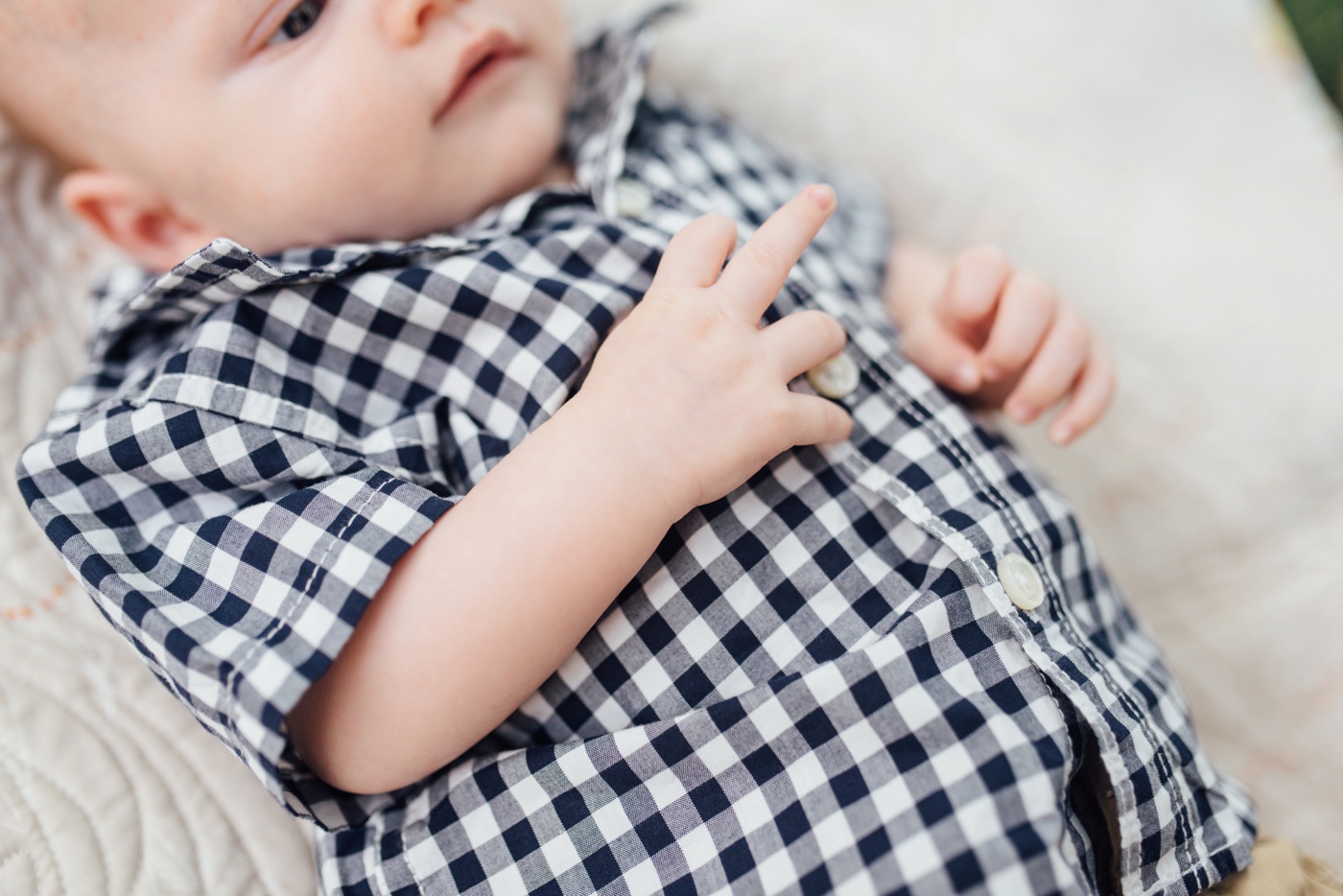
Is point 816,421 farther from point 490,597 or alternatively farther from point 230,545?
point 230,545

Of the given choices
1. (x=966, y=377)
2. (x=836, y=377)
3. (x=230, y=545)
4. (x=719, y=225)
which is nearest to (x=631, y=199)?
(x=719, y=225)

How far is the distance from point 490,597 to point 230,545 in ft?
0.70

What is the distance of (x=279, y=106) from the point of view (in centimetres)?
78

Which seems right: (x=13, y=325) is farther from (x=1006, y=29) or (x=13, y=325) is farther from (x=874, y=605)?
(x=1006, y=29)

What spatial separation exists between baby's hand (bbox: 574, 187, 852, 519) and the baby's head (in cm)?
26

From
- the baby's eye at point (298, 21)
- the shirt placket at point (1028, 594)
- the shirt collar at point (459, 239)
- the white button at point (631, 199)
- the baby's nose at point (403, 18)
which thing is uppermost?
the baby's eye at point (298, 21)

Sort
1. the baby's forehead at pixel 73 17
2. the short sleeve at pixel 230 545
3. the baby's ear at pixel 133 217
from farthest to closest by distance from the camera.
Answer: the baby's ear at pixel 133 217, the baby's forehead at pixel 73 17, the short sleeve at pixel 230 545

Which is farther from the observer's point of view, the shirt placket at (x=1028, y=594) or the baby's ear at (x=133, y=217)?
the baby's ear at (x=133, y=217)

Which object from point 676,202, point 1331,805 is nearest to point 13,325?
point 676,202

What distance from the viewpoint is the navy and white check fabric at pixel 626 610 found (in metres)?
0.65

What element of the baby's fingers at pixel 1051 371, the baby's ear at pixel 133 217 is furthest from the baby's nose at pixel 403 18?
the baby's fingers at pixel 1051 371

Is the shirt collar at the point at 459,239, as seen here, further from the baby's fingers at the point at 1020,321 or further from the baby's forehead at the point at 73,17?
the baby's fingers at the point at 1020,321

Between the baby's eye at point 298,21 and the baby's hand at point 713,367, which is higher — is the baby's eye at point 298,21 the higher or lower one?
the higher one

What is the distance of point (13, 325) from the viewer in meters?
0.98
